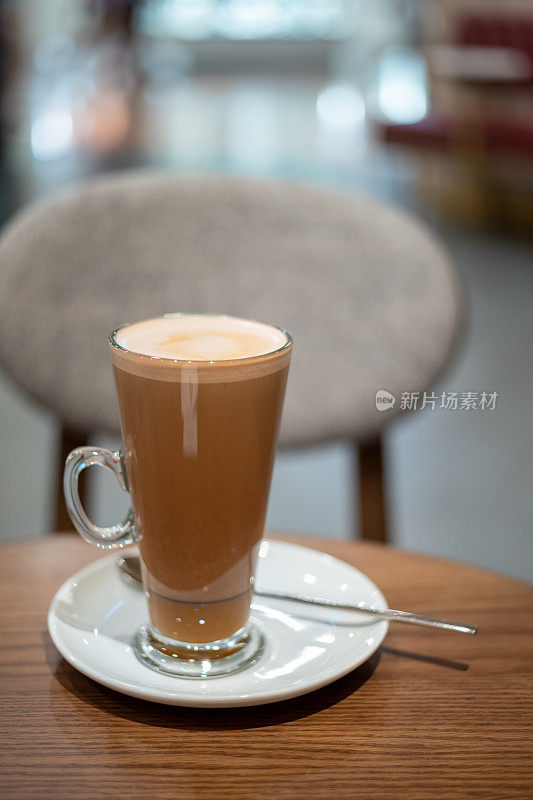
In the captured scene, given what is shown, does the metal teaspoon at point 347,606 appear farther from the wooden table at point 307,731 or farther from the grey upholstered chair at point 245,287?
the grey upholstered chair at point 245,287

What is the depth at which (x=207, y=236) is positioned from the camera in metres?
0.83

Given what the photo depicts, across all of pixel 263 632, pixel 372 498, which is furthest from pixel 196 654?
pixel 372 498

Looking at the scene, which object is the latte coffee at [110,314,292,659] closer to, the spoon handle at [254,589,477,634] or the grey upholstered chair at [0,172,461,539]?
the spoon handle at [254,589,477,634]

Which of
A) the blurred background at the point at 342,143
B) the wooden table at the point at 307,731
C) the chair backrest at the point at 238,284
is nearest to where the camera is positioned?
the wooden table at the point at 307,731

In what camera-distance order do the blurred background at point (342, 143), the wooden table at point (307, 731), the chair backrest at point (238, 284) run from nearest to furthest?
the wooden table at point (307, 731) < the chair backrest at point (238, 284) < the blurred background at point (342, 143)

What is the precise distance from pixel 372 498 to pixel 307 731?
407 mm

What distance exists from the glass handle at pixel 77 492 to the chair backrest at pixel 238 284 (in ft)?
1.09

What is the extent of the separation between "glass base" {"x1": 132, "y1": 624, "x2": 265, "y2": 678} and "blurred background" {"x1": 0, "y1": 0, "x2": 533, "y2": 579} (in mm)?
378

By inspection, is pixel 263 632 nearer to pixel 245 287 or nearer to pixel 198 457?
pixel 198 457

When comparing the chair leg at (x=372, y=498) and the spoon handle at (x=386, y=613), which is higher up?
the spoon handle at (x=386, y=613)

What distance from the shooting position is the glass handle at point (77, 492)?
0.44m

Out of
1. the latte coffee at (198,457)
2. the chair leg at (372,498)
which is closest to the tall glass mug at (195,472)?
the latte coffee at (198,457)

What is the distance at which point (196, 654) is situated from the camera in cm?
43

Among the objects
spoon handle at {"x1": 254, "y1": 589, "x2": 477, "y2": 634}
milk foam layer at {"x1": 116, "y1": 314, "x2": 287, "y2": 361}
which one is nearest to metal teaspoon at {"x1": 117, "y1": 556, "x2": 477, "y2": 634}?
spoon handle at {"x1": 254, "y1": 589, "x2": 477, "y2": 634}
